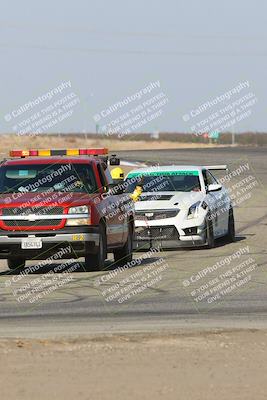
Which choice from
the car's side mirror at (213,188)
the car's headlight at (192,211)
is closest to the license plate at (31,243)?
the car's headlight at (192,211)

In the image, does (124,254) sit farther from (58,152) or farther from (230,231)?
(230,231)

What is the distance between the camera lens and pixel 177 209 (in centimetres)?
2050

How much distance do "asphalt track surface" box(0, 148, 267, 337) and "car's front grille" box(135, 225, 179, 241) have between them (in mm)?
301

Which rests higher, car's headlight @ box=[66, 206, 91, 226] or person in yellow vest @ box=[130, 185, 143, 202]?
car's headlight @ box=[66, 206, 91, 226]

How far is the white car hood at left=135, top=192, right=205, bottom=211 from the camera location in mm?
20562

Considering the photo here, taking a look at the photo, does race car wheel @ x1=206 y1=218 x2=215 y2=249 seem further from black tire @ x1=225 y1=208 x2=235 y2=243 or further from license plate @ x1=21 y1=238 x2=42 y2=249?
license plate @ x1=21 y1=238 x2=42 y2=249

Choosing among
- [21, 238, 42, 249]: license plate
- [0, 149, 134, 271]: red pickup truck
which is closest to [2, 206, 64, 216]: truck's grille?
[0, 149, 134, 271]: red pickup truck

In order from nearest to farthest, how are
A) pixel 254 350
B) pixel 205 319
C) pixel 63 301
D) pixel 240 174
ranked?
pixel 254 350
pixel 205 319
pixel 63 301
pixel 240 174

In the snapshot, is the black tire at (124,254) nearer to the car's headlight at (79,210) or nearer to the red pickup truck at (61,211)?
the red pickup truck at (61,211)

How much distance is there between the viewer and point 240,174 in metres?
43.8

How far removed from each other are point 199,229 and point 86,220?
4115 millimetres

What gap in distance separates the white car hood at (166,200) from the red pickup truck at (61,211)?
2.07 meters

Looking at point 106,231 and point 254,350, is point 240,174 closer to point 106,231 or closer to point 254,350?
point 106,231

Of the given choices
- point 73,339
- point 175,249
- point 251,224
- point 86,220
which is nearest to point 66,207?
point 86,220
